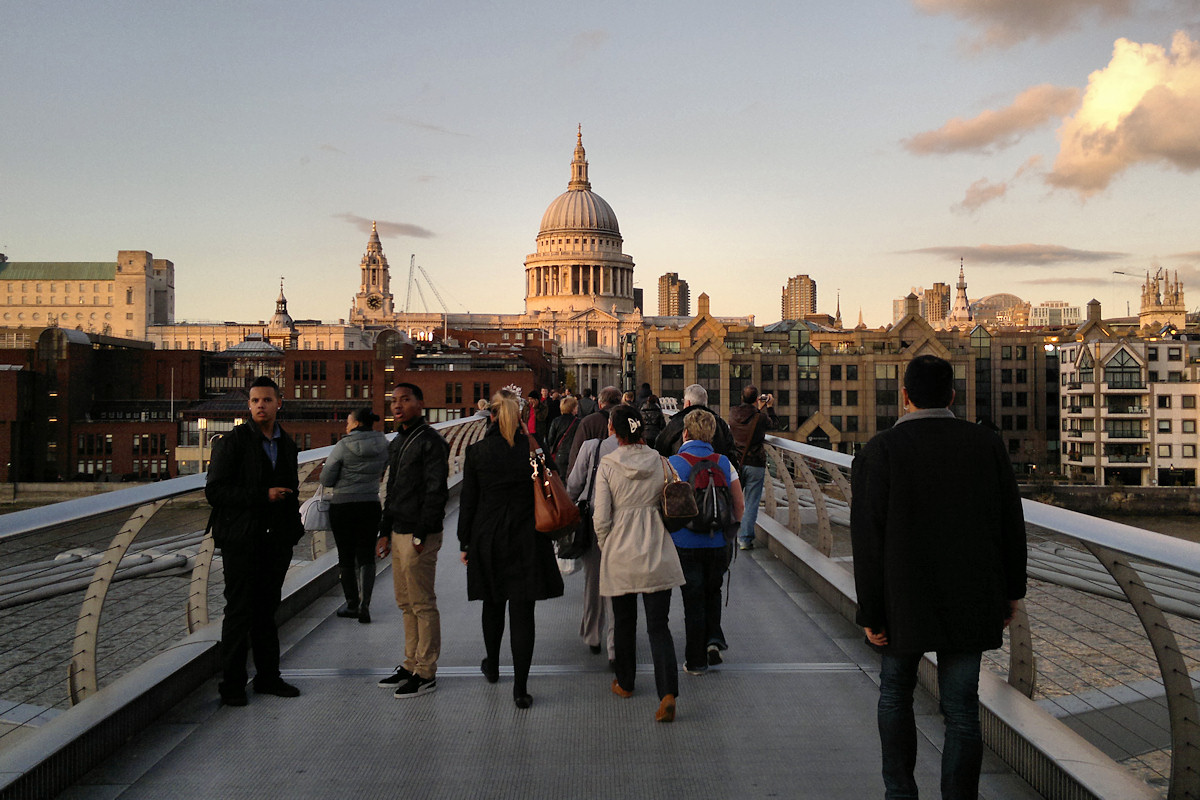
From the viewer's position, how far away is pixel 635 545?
605cm

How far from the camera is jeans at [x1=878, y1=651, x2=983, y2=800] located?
408 cm

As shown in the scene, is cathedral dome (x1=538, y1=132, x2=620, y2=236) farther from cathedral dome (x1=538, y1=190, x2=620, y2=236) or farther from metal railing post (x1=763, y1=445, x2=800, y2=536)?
metal railing post (x1=763, y1=445, x2=800, y2=536)

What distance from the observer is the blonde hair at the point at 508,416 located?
6180mm

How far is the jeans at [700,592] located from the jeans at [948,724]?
2404mm

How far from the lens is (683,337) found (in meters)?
74.7

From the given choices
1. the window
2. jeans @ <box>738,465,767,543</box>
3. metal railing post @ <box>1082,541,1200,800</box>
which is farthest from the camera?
the window

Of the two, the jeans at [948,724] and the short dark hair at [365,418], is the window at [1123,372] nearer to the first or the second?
the short dark hair at [365,418]

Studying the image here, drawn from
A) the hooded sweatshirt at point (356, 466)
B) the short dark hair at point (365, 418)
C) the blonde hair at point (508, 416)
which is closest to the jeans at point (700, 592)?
the blonde hair at point (508, 416)

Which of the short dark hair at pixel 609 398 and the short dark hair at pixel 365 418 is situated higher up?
the short dark hair at pixel 609 398

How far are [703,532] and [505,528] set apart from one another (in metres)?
1.41

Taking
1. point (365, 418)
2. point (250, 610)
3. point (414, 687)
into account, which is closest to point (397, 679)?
point (414, 687)

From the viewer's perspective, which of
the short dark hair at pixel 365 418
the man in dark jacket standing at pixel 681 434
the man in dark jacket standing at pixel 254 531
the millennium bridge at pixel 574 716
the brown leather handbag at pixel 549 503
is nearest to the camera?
the millennium bridge at pixel 574 716

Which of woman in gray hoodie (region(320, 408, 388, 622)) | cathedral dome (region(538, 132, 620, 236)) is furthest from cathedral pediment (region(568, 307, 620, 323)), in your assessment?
woman in gray hoodie (region(320, 408, 388, 622))

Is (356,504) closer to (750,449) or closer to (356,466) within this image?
(356,466)
